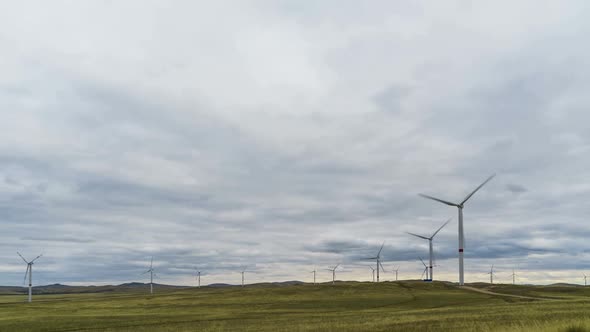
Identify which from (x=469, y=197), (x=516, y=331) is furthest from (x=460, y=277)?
(x=516, y=331)

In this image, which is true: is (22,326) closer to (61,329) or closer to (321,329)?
(61,329)

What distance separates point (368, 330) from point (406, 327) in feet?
11.2

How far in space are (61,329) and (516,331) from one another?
210ft

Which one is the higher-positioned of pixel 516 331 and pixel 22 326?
pixel 516 331

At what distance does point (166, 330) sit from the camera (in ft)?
209

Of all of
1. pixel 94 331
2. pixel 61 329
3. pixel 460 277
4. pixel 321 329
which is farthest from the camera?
pixel 460 277

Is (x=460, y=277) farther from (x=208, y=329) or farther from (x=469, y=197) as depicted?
(x=208, y=329)

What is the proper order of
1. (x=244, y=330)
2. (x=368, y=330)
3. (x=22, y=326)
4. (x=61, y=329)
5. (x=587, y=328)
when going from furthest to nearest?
(x=22, y=326)
(x=61, y=329)
(x=244, y=330)
(x=368, y=330)
(x=587, y=328)

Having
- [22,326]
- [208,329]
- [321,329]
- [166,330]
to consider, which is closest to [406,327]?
[321,329]

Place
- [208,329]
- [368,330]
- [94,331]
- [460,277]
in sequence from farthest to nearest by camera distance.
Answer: [460,277]
[94,331]
[208,329]
[368,330]

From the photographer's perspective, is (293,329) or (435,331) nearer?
(435,331)

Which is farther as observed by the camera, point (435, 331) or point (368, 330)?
point (368, 330)

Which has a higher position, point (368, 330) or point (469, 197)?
point (469, 197)

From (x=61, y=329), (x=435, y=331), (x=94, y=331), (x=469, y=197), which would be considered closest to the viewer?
(x=435, y=331)
